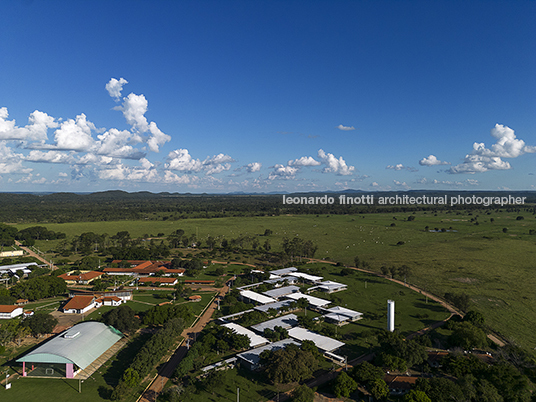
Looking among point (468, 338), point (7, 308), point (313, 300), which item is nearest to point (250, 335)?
point (313, 300)

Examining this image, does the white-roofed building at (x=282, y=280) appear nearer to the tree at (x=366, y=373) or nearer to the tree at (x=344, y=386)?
the tree at (x=366, y=373)

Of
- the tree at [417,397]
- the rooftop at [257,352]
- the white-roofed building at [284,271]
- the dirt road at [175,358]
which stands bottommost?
the dirt road at [175,358]

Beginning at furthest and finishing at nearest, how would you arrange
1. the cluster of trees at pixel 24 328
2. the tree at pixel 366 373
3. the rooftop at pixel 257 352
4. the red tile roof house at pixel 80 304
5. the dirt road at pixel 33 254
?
the dirt road at pixel 33 254 < the red tile roof house at pixel 80 304 < the cluster of trees at pixel 24 328 < the rooftop at pixel 257 352 < the tree at pixel 366 373

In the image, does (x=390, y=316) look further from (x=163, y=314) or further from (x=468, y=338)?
(x=163, y=314)

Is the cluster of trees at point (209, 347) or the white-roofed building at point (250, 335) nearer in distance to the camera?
the cluster of trees at point (209, 347)

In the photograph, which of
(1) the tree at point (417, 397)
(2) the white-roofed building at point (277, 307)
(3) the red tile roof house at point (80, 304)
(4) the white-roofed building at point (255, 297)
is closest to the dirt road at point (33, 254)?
(3) the red tile roof house at point (80, 304)

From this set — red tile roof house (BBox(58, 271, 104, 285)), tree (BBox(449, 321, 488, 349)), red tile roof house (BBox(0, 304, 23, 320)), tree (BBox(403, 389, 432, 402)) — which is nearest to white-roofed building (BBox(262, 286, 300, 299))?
tree (BBox(449, 321, 488, 349))

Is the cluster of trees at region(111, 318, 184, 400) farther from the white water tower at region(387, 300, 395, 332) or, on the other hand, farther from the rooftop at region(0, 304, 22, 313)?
the white water tower at region(387, 300, 395, 332)
